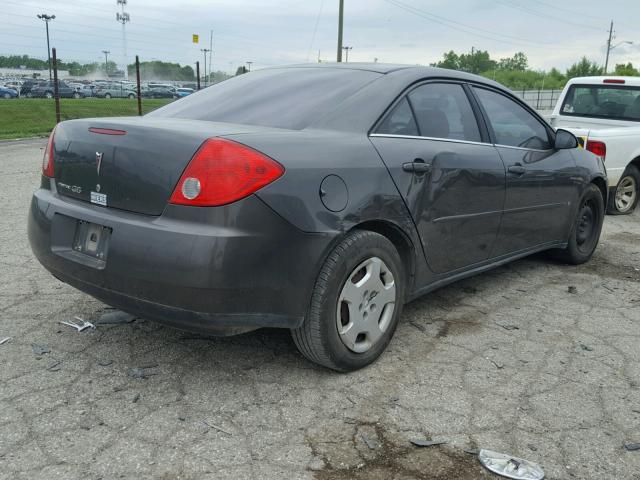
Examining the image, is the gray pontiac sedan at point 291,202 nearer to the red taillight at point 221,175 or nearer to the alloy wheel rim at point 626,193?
the red taillight at point 221,175

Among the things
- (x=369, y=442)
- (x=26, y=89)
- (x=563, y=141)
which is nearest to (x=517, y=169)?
(x=563, y=141)

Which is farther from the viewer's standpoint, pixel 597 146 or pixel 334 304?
pixel 597 146

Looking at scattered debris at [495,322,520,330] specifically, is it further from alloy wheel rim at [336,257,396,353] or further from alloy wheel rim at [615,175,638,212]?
alloy wheel rim at [615,175,638,212]

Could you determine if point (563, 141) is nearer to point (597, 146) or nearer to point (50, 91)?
point (597, 146)

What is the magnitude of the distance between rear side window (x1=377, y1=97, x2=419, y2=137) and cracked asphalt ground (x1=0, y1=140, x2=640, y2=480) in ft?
3.93

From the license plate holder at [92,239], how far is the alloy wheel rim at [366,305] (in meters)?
1.10

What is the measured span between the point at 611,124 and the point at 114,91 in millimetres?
50260

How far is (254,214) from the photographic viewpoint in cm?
253

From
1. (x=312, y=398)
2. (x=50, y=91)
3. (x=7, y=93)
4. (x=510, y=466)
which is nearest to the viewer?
(x=510, y=466)

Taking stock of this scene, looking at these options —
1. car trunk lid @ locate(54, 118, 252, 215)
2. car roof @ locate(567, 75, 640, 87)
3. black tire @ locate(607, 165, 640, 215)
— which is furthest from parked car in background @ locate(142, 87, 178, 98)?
car trunk lid @ locate(54, 118, 252, 215)

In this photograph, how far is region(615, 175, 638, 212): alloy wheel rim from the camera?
8022 mm

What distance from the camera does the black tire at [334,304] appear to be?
2.81 metres

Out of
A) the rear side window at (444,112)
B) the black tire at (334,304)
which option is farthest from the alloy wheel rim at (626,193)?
the black tire at (334,304)

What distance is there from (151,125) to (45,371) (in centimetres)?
131
